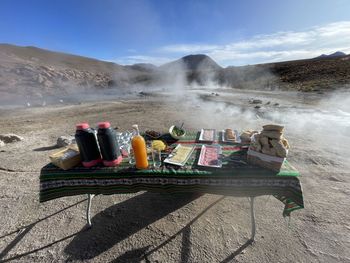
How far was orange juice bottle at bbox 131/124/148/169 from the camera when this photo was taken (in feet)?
5.27

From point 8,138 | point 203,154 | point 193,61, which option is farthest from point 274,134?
point 193,61

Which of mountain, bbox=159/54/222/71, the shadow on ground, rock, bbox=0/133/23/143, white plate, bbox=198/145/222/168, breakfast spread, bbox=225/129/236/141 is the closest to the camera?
white plate, bbox=198/145/222/168

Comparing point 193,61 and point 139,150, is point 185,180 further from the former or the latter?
point 193,61

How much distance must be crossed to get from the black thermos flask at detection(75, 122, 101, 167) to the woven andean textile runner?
88 mm

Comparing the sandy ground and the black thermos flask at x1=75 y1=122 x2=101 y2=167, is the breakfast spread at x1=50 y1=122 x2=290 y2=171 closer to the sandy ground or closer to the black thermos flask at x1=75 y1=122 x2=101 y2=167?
the black thermos flask at x1=75 y1=122 x2=101 y2=167

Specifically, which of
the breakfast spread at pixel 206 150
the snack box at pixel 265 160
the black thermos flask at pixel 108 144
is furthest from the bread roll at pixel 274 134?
the black thermos flask at pixel 108 144

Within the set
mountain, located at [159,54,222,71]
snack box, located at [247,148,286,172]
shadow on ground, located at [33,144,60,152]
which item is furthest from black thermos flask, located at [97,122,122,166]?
mountain, located at [159,54,222,71]

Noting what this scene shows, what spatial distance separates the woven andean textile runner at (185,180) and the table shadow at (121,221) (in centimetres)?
79

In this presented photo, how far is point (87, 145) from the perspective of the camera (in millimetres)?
1646

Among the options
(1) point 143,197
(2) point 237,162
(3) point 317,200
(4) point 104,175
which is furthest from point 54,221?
(3) point 317,200

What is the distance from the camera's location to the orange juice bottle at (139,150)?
161 centimetres

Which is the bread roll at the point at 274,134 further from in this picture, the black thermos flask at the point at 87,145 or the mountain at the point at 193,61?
the mountain at the point at 193,61

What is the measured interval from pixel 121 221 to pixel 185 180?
1.44 metres

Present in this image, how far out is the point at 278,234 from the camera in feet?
7.22
